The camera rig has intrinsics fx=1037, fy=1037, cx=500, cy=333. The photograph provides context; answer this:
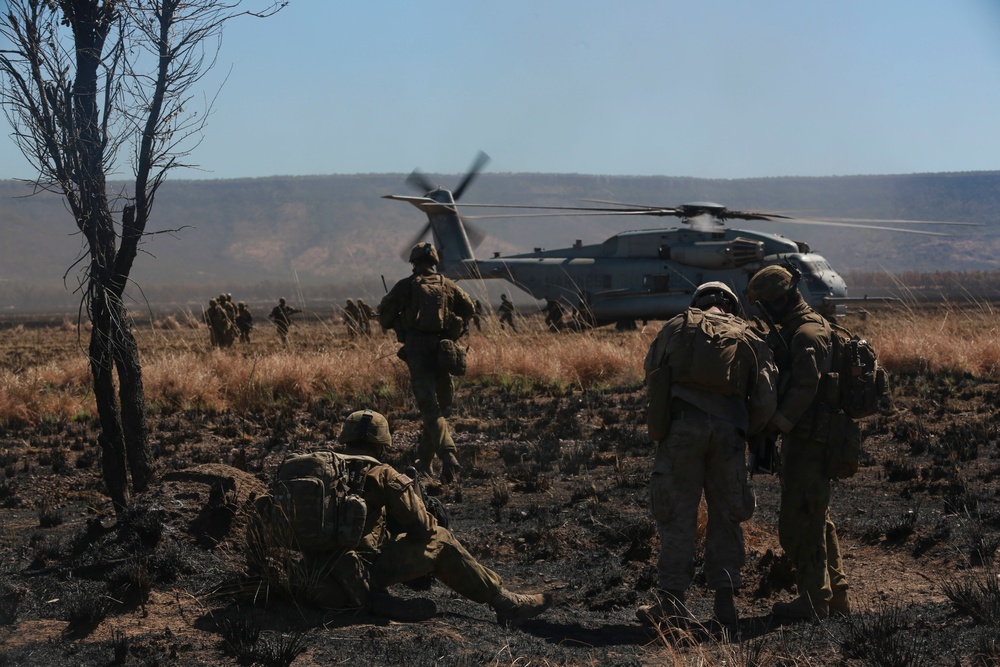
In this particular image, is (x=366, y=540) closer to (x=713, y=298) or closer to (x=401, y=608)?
(x=401, y=608)

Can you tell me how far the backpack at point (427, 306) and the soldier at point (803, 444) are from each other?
356 centimetres

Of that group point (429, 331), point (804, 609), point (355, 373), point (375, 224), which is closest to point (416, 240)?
point (355, 373)

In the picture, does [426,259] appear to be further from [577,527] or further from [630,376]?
[630,376]

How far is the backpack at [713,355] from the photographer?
16.9ft

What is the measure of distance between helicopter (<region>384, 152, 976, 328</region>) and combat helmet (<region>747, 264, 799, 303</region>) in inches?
509

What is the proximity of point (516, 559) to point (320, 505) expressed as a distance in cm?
218

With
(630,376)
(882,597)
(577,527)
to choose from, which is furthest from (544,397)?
(882,597)

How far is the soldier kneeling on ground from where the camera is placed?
16.5ft

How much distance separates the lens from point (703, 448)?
206 inches

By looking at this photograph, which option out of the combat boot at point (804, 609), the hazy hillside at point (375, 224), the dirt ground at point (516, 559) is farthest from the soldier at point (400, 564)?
the hazy hillside at point (375, 224)

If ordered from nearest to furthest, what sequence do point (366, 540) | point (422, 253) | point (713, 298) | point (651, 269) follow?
point (366, 540) → point (713, 298) → point (422, 253) → point (651, 269)

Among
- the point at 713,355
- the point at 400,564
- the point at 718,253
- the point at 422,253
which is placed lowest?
the point at 400,564

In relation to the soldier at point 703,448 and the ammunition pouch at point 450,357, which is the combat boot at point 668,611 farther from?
the ammunition pouch at point 450,357

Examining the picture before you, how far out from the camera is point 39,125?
647 cm
